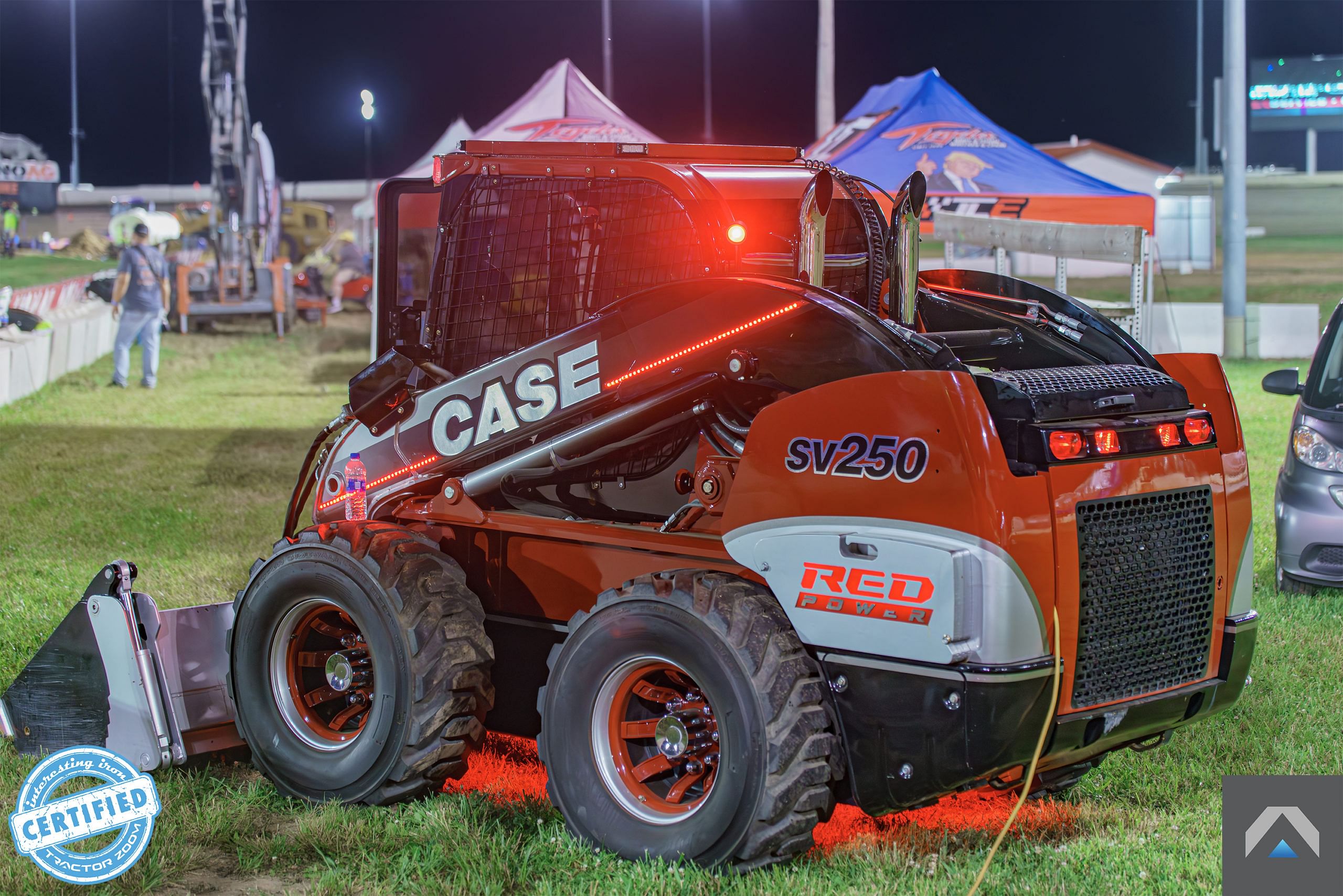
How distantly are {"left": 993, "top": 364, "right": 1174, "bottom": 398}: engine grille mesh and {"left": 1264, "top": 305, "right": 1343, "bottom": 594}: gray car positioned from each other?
3583 millimetres

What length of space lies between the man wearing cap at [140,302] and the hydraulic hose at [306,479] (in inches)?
530

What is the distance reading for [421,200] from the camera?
20.1ft

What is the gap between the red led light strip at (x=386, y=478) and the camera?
16.5 ft

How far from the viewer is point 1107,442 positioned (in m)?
4.01

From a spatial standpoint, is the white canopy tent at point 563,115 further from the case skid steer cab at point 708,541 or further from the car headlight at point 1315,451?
the case skid steer cab at point 708,541

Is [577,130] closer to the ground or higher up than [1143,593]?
higher up

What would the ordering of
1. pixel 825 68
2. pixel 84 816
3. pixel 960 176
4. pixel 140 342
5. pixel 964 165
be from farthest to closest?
pixel 825 68, pixel 140 342, pixel 964 165, pixel 960 176, pixel 84 816

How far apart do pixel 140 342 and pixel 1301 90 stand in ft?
176

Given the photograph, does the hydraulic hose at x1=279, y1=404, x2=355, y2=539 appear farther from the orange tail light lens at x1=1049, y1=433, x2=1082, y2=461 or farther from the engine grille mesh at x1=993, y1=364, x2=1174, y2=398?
the orange tail light lens at x1=1049, y1=433, x2=1082, y2=461

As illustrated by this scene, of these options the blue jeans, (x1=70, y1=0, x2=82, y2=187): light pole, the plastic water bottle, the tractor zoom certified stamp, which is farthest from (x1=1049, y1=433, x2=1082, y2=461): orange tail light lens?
(x1=70, y1=0, x2=82, y2=187): light pole

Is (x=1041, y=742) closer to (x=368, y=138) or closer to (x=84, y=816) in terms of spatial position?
(x=84, y=816)

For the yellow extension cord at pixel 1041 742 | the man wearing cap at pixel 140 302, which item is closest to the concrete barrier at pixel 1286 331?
the man wearing cap at pixel 140 302

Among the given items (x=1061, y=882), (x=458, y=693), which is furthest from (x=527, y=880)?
(x=1061, y=882)

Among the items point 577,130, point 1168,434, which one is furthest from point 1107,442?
point 577,130
